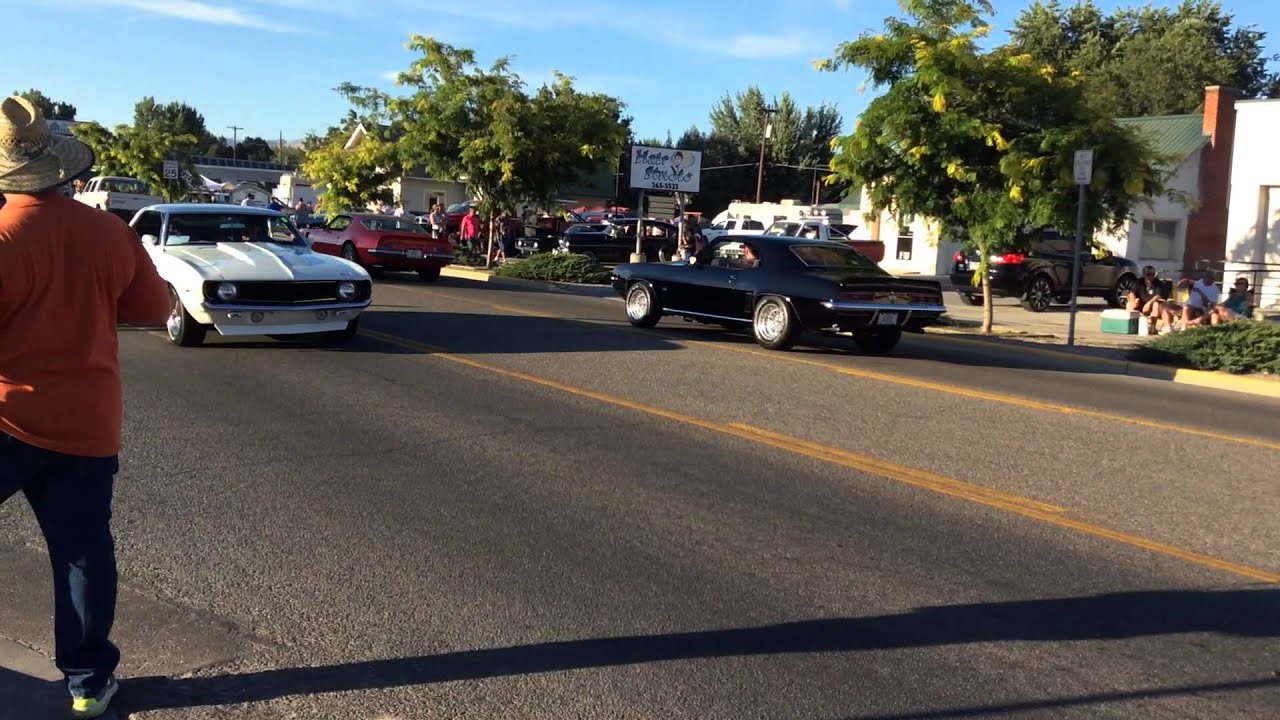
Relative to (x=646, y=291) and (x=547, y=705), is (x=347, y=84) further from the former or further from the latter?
(x=547, y=705)

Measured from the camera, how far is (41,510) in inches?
153

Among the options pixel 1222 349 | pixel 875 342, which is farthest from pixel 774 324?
pixel 1222 349

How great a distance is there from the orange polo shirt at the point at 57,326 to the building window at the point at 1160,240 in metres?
33.4

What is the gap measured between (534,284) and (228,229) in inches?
515

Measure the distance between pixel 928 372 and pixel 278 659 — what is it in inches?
387

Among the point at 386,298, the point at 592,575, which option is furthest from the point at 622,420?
the point at 386,298

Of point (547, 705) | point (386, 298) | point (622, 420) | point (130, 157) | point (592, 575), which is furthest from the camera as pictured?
point (130, 157)

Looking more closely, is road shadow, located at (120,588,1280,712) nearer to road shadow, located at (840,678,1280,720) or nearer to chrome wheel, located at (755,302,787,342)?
road shadow, located at (840,678,1280,720)

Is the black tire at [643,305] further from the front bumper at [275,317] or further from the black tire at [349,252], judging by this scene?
the black tire at [349,252]

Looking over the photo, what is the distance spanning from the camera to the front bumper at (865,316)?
549 inches

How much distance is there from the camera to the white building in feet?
86.6

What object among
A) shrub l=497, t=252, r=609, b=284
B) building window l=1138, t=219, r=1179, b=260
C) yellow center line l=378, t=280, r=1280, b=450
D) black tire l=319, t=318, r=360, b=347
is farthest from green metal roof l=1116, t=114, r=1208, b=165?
black tire l=319, t=318, r=360, b=347

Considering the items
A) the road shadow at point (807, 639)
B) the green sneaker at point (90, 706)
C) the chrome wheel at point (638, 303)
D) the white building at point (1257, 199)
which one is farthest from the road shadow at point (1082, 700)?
the white building at point (1257, 199)

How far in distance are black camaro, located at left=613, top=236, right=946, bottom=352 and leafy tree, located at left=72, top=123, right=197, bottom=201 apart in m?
38.2
